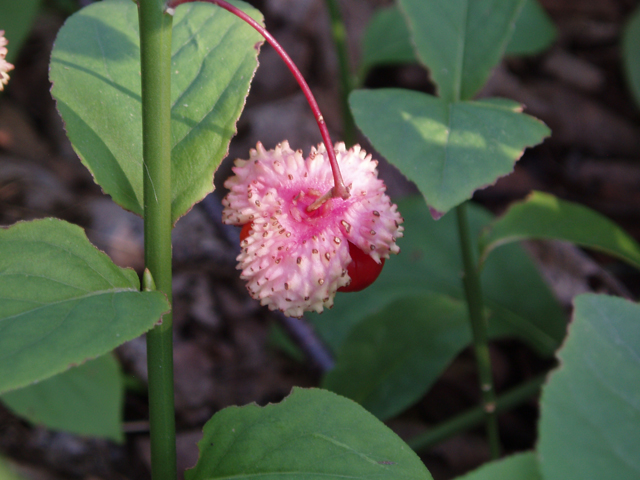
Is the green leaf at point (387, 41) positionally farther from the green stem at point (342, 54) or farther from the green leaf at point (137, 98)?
the green leaf at point (137, 98)

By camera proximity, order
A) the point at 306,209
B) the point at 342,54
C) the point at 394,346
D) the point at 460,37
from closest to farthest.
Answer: the point at 306,209 → the point at 460,37 → the point at 394,346 → the point at 342,54

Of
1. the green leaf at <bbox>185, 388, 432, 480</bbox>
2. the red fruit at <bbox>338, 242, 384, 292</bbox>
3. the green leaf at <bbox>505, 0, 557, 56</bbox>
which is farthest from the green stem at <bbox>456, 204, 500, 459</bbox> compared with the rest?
the green leaf at <bbox>505, 0, 557, 56</bbox>

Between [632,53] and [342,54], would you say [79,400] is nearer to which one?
[342,54]

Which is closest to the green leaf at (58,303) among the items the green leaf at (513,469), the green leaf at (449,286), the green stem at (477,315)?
the green leaf at (513,469)

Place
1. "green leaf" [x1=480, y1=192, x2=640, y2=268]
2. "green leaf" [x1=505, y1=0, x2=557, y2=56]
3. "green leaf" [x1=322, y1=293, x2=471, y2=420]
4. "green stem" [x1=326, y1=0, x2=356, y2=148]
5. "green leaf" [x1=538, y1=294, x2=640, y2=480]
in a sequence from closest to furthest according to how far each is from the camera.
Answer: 1. "green leaf" [x1=538, y1=294, x2=640, y2=480]
2. "green leaf" [x1=480, y1=192, x2=640, y2=268]
3. "green leaf" [x1=322, y1=293, x2=471, y2=420]
4. "green stem" [x1=326, y1=0, x2=356, y2=148]
5. "green leaf" [x1=505, y1=0, x2=557, y2=56]

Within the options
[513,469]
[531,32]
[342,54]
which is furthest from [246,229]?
[531,32]

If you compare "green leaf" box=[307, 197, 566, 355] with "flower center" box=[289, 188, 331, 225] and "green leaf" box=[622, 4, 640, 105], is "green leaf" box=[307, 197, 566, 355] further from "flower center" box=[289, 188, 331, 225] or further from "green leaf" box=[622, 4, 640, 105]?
"green leaf" box=[622, 4, 640, 105]

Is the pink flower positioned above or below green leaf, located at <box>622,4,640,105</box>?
above
